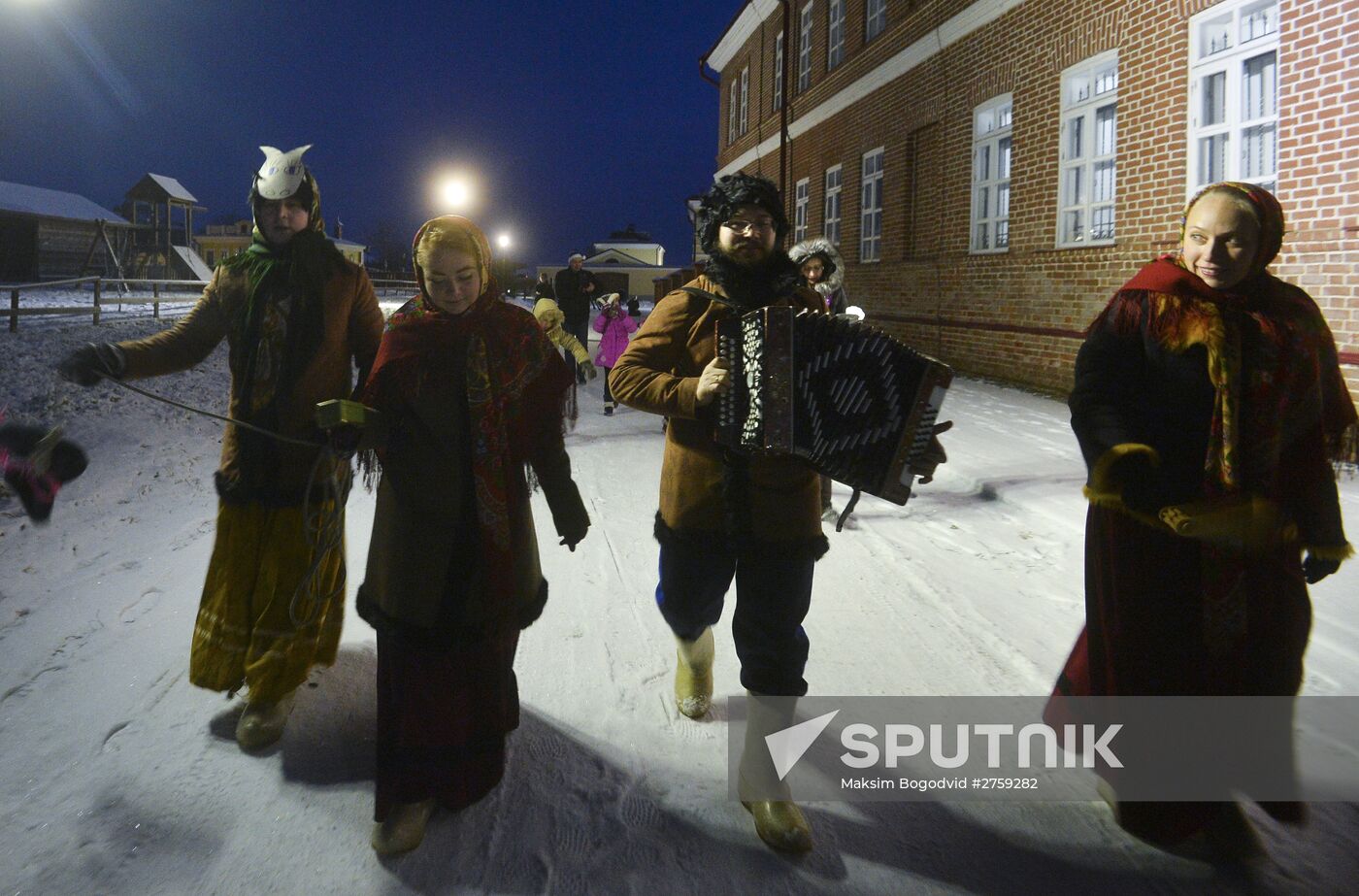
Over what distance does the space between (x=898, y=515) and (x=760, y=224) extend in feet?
12.3

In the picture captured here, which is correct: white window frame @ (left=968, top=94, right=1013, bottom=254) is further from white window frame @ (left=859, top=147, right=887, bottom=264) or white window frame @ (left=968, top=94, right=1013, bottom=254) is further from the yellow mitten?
the yellow mitten

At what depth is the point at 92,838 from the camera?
2500 millimetres

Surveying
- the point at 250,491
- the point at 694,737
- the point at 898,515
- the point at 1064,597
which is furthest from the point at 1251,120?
the point at 250,491

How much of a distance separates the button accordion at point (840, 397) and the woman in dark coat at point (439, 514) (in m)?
0.69

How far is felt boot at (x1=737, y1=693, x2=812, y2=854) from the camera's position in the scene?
2533mm

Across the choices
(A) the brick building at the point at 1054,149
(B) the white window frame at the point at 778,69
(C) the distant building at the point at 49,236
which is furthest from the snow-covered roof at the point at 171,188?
(A) the brick building at the point at 1054,149

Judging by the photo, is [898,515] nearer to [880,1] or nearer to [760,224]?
[760,224]

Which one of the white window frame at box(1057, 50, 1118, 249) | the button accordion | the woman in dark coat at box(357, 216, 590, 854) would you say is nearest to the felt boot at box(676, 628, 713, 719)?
the woman in dark coat at box(357, 216, 590, 854)

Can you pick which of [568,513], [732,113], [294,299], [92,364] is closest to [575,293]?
[294,299]

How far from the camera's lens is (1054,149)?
1077 centimetres

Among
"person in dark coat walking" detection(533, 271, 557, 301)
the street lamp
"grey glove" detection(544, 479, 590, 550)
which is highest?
"person in dark coat walking" detection(533, 271, 557, 301)

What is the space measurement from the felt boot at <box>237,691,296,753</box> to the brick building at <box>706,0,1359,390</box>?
753 cm

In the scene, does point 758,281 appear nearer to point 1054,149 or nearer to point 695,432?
point 695,432

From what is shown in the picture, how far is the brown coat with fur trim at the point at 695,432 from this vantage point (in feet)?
8.98
